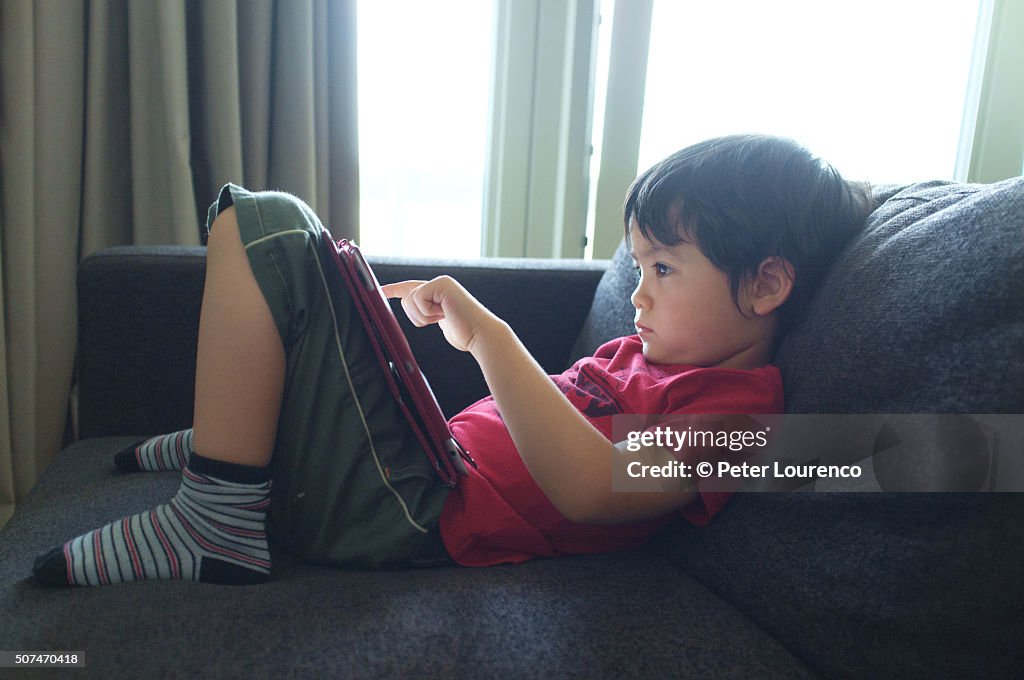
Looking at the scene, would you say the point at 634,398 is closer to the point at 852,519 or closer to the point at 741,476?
the point at 741,476

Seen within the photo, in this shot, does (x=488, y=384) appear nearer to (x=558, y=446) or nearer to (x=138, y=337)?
(x=558, y=446)

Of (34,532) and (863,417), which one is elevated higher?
(863,417)

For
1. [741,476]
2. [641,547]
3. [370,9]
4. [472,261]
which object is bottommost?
[641,547]

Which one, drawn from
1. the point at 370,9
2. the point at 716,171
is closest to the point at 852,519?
the point at 716,171

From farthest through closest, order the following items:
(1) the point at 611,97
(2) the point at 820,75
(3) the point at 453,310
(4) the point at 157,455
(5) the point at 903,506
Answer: (2) the point at 820,75, (1) the point at 611,97, (4) the point at 157,455, (3) the point at 453,310, (5) the point at 903,506

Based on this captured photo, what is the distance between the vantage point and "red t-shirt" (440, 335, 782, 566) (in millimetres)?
814

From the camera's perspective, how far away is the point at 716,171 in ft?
2.82

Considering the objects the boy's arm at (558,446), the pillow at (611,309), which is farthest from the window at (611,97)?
the boy's arm at (558,446)

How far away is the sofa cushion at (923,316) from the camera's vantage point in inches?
24.5

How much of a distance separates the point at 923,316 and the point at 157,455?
0.94 metres

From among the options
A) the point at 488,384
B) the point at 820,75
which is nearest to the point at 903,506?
the point at 488,384

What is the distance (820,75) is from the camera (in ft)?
7.05

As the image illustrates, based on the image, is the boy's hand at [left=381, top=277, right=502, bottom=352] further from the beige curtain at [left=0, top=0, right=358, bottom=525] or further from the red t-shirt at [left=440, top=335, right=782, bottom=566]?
the beige curtain at [left=0, top=0, right=358, bottom=525]

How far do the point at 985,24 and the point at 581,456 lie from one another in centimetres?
208
